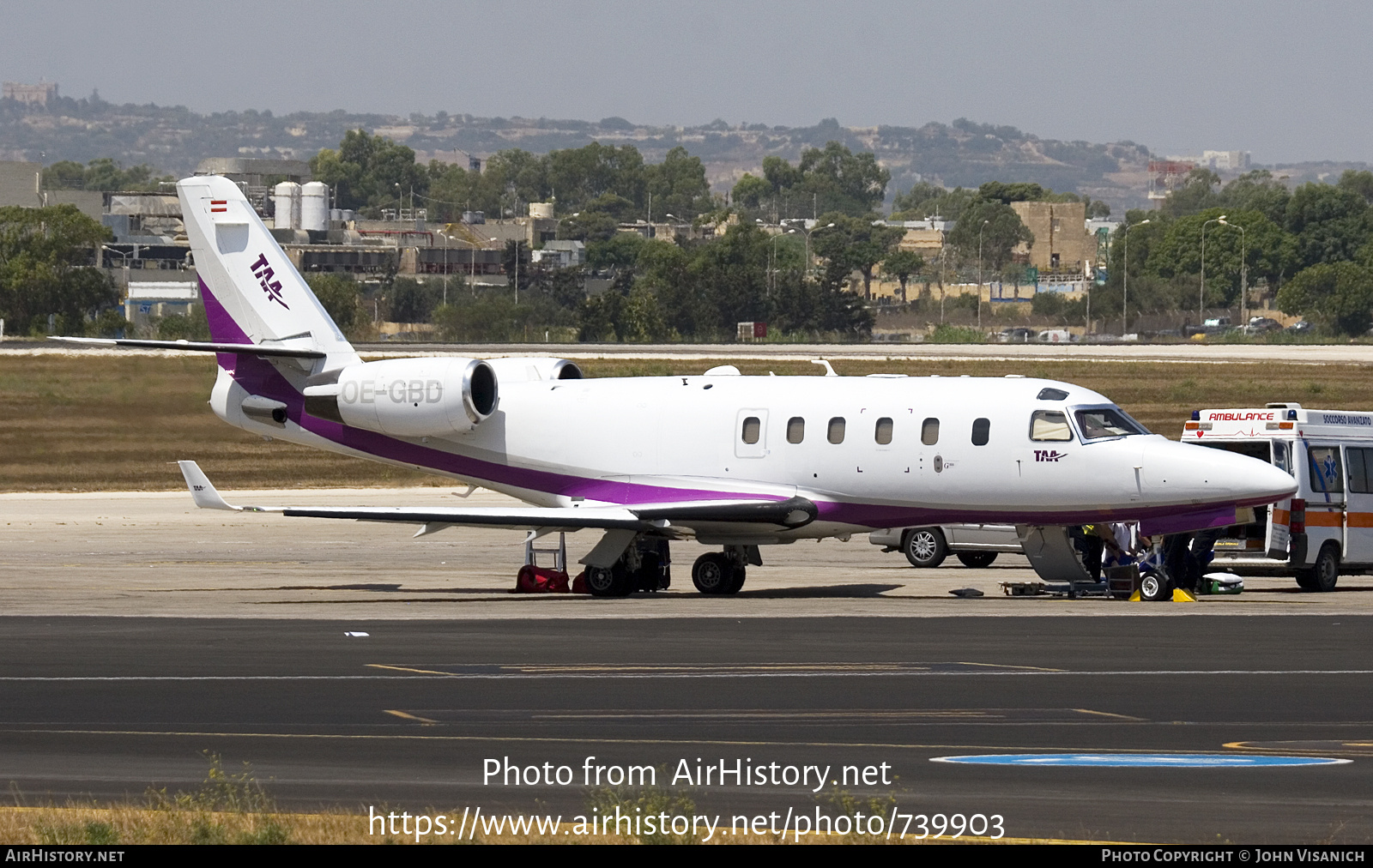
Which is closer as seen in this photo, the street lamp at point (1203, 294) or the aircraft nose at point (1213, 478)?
the aircraft nose at point (1213, 478)

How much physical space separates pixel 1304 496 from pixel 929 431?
6528mm

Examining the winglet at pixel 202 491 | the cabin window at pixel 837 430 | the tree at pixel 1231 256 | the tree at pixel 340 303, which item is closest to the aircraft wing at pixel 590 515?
the winglet at pixel 202 491

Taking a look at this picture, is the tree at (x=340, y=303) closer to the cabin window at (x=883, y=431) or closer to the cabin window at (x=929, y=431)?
the cabin window at (x=883, y=431)

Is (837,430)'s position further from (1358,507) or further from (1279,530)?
(1358,507)

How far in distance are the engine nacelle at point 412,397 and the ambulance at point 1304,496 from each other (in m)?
11.3

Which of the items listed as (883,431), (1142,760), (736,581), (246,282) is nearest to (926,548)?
(736,581)

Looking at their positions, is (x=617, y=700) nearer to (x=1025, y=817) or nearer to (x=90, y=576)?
(x=1025, y=817)

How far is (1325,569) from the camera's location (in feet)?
95.3

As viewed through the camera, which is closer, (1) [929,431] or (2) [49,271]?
(1) [929,431]

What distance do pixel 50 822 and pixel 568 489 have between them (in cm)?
1825

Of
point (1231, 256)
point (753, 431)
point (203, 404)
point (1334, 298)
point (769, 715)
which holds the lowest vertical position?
point (769, 715)

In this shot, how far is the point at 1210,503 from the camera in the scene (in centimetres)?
2494

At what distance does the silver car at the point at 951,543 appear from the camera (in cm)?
3222

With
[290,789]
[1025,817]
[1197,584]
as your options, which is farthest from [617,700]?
[1197,584]
